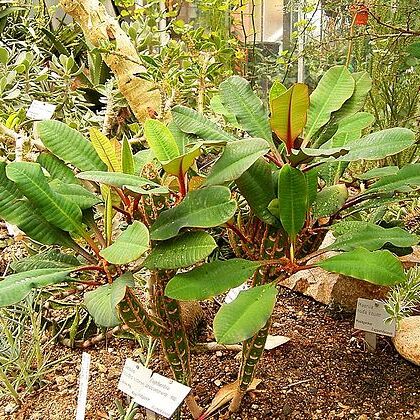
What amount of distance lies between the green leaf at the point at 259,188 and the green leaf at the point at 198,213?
9cm

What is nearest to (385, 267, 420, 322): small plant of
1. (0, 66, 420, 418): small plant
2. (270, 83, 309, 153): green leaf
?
(0, 66, 420, 418): small plant

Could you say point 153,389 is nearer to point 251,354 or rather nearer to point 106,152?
point 251,354

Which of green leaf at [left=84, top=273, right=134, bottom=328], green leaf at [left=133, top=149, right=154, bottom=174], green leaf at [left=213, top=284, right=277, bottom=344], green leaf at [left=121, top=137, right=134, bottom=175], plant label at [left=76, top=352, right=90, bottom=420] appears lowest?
plant label at [left=76, top=352, right=90, bottom=420]

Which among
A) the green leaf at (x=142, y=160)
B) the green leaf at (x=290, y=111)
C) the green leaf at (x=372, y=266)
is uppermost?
the green leaf at (x=290, y=111)

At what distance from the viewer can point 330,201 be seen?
3.32 feet

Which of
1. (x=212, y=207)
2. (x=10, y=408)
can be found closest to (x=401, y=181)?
(x=212, y=207)

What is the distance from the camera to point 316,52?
2.44 metres

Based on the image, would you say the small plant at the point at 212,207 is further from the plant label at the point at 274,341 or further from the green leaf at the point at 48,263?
A: the plant label at the point at 274,341

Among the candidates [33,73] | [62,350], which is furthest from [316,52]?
[62,350]

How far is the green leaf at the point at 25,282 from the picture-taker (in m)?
0.80

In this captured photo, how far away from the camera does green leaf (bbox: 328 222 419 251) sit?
3.10 feet

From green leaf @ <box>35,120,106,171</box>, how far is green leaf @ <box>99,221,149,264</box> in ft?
0.67

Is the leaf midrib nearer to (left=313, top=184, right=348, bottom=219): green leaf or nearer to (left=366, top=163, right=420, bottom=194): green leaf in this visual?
(left=313, top=184, right=348, bottom=219): green leaf

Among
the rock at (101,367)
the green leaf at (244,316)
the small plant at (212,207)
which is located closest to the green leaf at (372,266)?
the small plant at (212,207)
